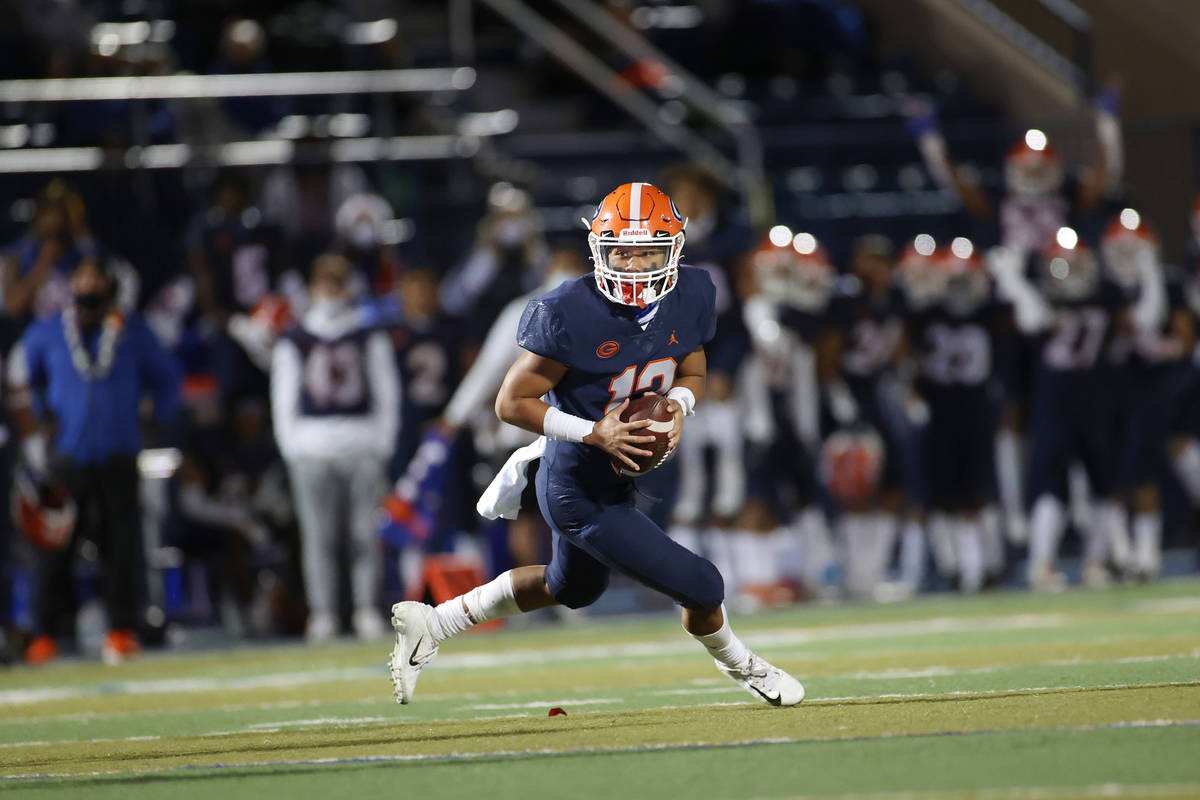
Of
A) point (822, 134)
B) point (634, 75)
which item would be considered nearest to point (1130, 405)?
point (822, 134)

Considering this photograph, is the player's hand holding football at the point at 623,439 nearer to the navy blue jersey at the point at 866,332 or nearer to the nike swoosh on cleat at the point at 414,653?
the nike swoosh on cleat at the point at 414,653

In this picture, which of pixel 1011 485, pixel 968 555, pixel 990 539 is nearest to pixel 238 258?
pixel 968 555

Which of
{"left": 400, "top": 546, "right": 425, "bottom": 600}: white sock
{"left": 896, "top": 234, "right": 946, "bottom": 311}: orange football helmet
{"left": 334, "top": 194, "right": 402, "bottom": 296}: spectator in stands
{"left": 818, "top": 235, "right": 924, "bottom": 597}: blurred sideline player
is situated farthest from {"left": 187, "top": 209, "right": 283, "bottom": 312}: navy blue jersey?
{"left": 896, "top": 234, "right": 946, "bottom": 311}: orange football helmet

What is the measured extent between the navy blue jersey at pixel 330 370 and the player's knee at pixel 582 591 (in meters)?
4.51

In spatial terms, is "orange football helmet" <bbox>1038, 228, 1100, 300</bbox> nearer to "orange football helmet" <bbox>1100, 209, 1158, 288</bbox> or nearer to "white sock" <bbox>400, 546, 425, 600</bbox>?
"orange football helmet" <bbox>1100, 209, 1158, 288</bbox>

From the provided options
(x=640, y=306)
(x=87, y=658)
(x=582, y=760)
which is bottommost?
(x=87, y=658)

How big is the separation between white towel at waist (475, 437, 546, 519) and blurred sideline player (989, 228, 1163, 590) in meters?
5.92

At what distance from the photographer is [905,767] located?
13.2 ft

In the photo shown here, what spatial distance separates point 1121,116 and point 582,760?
1201cm

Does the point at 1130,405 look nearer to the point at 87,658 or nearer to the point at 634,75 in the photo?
the point at 634,75

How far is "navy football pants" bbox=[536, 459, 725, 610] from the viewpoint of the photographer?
5.29 m

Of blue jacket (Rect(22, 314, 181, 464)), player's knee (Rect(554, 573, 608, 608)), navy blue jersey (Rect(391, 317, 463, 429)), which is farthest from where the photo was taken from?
navy blue jersey (Rect(391, 317, 463, 429))

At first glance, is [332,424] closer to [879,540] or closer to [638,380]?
[879,540]

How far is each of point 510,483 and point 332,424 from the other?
174 inches
